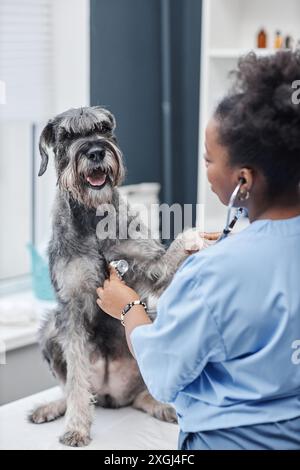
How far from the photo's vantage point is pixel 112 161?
1360 millimetres

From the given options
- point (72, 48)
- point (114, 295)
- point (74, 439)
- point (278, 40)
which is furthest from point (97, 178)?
point (278, 40)

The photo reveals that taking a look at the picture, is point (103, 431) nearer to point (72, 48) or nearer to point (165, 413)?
point (165, 413)

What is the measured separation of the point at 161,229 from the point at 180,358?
25.6 inches

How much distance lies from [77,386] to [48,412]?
0.54 feet

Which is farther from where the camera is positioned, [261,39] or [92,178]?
[261,39]

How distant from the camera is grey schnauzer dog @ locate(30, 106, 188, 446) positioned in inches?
53.4

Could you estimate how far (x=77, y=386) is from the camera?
1545 mm

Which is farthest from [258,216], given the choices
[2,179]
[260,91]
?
[2,179]

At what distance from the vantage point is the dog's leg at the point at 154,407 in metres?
1.68

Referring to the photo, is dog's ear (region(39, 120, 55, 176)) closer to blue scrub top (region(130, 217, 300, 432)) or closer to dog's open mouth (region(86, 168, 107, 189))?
dog's open mouth (region(86, 168, 107, 189))

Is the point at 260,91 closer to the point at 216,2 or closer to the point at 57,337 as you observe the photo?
the point at 57,337

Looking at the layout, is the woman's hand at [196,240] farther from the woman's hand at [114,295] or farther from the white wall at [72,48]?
the white wall at [72,48]

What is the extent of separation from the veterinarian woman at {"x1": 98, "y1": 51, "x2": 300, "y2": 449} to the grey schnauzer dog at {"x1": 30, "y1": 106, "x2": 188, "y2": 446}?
0.30 metres
